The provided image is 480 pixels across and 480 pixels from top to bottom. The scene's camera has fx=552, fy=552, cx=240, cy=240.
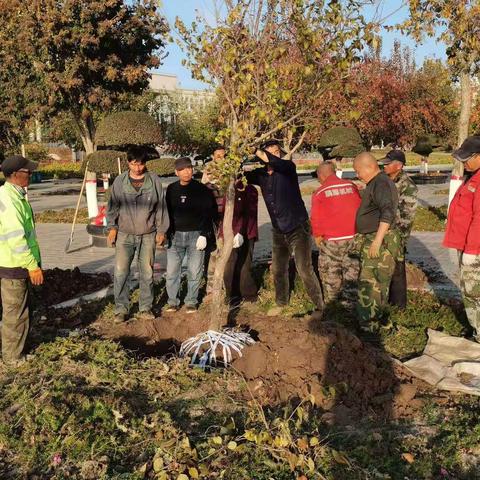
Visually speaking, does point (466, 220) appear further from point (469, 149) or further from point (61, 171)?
point (61, 171)

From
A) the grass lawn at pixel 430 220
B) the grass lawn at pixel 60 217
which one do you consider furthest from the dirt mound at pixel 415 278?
the grass lawn at pixel 60 217

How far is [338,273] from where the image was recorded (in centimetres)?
624

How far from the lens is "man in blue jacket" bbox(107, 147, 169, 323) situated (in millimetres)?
6152

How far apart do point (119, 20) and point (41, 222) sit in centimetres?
717

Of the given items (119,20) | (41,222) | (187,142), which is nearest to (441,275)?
(41,222)

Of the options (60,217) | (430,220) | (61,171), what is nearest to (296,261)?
(430,220)

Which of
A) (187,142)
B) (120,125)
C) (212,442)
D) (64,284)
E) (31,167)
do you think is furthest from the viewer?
(187,142)

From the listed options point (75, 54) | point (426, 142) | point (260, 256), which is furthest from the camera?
point (426, 142)

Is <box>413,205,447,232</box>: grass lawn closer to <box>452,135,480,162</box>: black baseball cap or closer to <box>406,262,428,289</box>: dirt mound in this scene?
<box>406,262,428,289</box>: dirt mound

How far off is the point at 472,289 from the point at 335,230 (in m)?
1.61

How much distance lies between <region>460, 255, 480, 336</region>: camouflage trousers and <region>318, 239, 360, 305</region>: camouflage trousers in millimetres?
1431

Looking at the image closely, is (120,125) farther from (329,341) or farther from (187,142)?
(187,142)

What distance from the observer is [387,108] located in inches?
1158

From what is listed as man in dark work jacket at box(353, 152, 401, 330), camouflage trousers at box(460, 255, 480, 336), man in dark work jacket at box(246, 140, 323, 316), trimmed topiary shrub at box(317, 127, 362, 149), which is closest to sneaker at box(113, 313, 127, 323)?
man in dark work jacket at box(246, 140, 323, 316)
